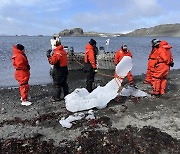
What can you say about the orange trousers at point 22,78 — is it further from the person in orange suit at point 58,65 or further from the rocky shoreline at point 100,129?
the person in orange suit at point 58,65

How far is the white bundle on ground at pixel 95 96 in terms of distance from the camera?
22.9ft

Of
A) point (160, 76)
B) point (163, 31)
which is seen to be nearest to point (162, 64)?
point (160, 76)

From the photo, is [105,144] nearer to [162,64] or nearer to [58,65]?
[58,65]

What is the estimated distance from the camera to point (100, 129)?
598 centimetres

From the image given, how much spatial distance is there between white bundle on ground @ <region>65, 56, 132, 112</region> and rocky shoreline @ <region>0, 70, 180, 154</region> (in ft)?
0.71

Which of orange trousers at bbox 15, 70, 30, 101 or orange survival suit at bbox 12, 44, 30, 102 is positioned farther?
orange trousers at bbox 15, 70, 30, 101

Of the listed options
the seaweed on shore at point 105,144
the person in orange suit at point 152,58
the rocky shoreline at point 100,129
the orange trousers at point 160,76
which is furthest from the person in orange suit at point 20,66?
the person in orange suit at point 152,58

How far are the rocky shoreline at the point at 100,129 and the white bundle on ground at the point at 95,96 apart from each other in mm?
217

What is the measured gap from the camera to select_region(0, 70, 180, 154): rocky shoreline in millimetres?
5160

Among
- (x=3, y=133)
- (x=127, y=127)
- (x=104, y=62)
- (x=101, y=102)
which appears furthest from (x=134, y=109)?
(x=104, y=62)

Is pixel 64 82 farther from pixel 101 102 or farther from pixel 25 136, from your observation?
pixel 25 136

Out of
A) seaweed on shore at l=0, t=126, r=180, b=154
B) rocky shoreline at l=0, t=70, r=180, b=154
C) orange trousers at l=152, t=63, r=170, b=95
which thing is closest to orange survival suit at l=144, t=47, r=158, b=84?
orange trousers at l=152, t=63, r=170, b=95

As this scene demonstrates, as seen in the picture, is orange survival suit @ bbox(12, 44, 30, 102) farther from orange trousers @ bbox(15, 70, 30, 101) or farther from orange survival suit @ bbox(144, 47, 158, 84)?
orange survival suit @ bbox(144, 47, 158, 84)

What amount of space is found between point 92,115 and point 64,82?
191cm
